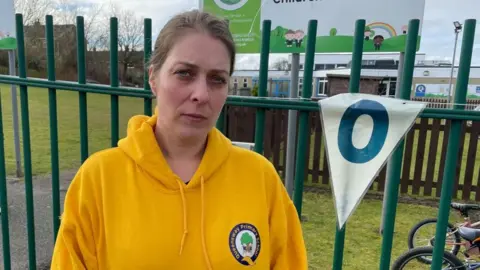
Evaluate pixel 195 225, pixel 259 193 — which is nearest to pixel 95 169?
pixel 195 225

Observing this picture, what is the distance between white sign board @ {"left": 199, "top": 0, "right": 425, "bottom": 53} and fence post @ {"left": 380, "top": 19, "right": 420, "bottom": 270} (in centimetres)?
260

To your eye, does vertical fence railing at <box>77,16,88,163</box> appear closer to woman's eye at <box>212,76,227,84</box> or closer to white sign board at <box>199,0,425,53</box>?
woman's eye at <box>212,76,227,84</box>

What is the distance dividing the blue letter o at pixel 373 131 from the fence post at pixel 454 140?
0.27 meters

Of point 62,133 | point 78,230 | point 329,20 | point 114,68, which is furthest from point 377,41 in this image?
point 62,133

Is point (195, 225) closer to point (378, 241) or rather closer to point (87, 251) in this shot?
point (87, 251)

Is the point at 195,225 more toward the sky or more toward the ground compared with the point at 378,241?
more toward the sky

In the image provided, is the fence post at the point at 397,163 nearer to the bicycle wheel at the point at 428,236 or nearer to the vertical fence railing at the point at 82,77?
the vertical fence railing at the point at 82,77

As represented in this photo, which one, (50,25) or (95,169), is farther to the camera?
(50,25)

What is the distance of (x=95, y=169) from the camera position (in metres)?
1.31

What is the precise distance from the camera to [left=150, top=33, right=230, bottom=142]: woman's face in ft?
4.19

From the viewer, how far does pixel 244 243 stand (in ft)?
4.29

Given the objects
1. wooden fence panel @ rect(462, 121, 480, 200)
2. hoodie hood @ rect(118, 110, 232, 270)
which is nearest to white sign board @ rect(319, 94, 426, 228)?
hoodie hood @ rect(118, 110, 232, 270)

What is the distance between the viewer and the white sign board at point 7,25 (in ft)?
16.4

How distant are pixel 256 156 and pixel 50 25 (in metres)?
1.35
